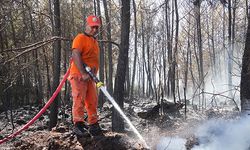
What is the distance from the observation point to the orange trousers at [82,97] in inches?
211

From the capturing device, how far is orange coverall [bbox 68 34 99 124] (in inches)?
212

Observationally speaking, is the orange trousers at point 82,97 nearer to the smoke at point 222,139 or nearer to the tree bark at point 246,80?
the smoke at point 222,139

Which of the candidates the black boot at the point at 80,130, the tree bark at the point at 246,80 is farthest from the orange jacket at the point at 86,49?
the tree bark at the point at 246,80

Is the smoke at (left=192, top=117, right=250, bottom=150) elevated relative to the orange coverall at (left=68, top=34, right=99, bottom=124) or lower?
lower

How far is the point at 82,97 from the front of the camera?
537cm

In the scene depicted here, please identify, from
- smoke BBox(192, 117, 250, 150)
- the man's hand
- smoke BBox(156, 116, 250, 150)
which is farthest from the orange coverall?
smoke BBox(192, 117, 250, 150)

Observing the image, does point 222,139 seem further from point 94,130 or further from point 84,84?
point 84,84

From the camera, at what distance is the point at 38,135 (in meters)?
6.01

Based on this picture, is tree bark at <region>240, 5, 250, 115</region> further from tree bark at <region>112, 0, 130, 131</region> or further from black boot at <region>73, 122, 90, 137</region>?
black boot at <region>73, 122, 90, 137</region>

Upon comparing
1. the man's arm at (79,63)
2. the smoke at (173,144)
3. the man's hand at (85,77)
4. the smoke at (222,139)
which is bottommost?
the smoke at (173,144)

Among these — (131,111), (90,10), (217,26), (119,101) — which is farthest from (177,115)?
(217,26)

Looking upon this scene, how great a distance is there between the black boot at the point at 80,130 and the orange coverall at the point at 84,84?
64 millimetres

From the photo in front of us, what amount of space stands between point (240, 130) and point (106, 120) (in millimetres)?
7985

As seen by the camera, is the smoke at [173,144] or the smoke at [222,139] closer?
the smoke at [222,139]
